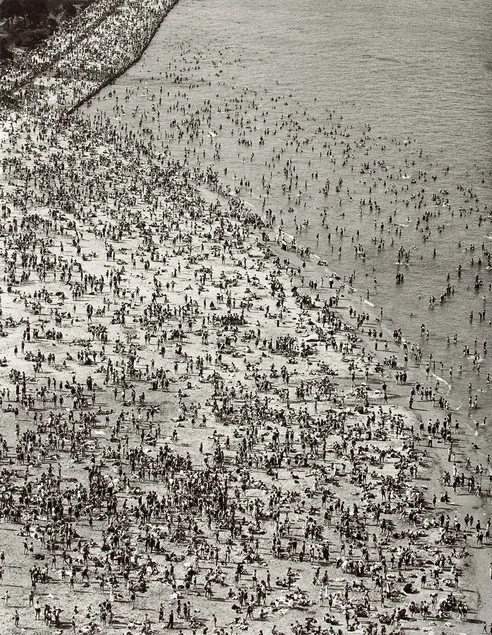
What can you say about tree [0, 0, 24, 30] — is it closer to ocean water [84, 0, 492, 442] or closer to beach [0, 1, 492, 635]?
ocean water [84, 0, 492, 442]

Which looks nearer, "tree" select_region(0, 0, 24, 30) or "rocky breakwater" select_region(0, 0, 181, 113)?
"rocky breakwater" select_region(0, 0, 181, 113)

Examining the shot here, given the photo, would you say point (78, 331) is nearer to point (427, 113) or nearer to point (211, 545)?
point (211, 545)

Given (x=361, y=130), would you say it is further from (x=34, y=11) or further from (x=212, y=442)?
(x=212, y=442)

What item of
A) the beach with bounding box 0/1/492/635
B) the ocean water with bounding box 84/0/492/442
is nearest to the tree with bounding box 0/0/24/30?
the ocean water with bounding box 84/0/492/442

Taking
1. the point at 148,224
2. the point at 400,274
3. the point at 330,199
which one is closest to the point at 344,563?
the point at 400,274

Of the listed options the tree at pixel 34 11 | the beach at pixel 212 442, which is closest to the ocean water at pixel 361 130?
Result: the beach at pixel 212 442

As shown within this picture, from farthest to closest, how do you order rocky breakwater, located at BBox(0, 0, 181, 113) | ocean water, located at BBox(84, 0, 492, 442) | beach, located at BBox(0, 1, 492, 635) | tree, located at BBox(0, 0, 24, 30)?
tree, located at BBox(0, 0, 24, 30) → rocky breakwater, located at BBox(0, 0, 181, 113) → ocean water, located at BBox(84, 0, 492, 442) → beach, located at BBox(0, 1, 492, 635)
